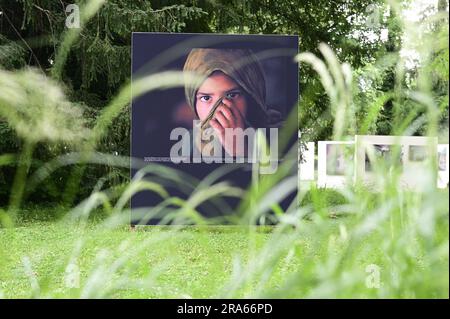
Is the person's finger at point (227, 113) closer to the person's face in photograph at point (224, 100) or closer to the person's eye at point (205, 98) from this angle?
the person's face in photograph at point (224, 100)

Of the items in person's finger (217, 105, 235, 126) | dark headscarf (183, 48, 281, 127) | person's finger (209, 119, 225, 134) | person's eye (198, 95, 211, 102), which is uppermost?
dark headscarf (183, 48, 281, 127)

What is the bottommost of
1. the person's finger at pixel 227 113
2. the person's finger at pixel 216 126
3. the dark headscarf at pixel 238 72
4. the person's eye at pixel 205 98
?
the person's finger at pixel 216 126

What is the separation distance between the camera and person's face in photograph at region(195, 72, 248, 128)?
8.53 m

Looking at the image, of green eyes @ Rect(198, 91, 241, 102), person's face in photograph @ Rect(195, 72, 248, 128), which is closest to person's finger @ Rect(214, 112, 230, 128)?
person's face in photograph @ Rect(195, 72, 248, 128)

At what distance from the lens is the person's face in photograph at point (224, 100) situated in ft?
28.0

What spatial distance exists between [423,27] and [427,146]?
0.37m

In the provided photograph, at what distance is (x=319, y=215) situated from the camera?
1.77m

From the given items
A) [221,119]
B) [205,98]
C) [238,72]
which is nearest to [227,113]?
[221,119]

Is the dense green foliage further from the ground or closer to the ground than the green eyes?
further from the ground

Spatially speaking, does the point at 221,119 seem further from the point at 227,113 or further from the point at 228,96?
the point at 228,96

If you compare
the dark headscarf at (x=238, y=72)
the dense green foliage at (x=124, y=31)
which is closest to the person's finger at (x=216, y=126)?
the dark headscarf at (x=238, y=72)

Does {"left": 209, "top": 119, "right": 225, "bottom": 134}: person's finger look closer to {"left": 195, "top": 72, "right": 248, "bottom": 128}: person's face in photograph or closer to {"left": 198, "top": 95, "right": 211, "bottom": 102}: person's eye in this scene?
{"left": 195, "top": 72, "right": 248, "bottom": 128}: person's face in photograph

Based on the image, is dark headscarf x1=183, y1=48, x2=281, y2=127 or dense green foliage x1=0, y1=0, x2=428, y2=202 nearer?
dark headscarf x1=183, y1=48, x2=281, y2=127
